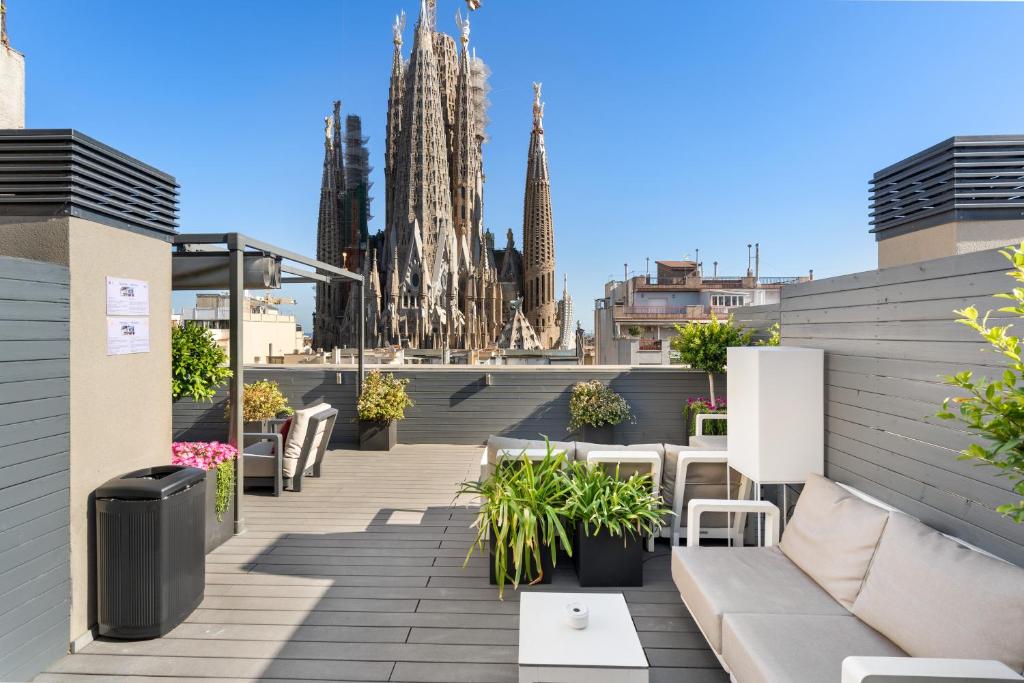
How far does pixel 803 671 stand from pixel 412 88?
45208 mm

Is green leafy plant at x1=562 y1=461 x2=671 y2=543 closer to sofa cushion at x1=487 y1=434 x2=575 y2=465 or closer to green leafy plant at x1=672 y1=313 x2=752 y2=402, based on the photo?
sofa cushion at x1=487 y1=434 x2=575 y2=465

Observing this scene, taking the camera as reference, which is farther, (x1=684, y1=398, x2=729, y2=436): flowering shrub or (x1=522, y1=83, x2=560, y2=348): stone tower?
(x1=522, y1=83, x2=560, y2=348): stone tower

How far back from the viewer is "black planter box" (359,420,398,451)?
745 cm

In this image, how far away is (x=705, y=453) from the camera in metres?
3.79

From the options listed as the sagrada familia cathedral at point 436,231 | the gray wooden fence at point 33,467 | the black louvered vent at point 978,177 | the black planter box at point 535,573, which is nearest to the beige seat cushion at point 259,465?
the gray wooden fence at point 33,467

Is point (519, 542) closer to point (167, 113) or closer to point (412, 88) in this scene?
point (167, 113)

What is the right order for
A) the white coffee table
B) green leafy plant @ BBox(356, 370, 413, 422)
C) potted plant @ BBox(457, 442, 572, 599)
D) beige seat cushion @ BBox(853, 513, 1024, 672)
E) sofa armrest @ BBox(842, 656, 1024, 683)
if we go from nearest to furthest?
1. sofa armrest @ BBox(842, 656, 1024, 683)
2. beige seat cushion @ BBox(853, 513, 1024, 672)
3. the white coffee table
4. potted plant @ BBox(457, 442, 572, 599)
5. green leafy plant @ BBox(356, 370, 413, 422)

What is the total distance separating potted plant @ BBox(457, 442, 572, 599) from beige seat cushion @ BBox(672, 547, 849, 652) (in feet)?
2.50

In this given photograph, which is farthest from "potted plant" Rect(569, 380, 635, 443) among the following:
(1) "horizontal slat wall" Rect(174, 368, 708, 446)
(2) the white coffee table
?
(2) the white coffee table

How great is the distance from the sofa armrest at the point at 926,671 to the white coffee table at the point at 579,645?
66 cm

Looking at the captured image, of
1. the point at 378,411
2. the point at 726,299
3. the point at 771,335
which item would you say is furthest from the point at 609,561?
the point at 726,299

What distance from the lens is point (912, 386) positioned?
2.63 m

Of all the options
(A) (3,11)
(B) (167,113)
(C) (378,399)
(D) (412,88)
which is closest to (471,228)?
(D) (412,88)

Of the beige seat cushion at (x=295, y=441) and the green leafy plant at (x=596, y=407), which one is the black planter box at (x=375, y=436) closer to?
the beige seat cushion at (x=295, y=441)
